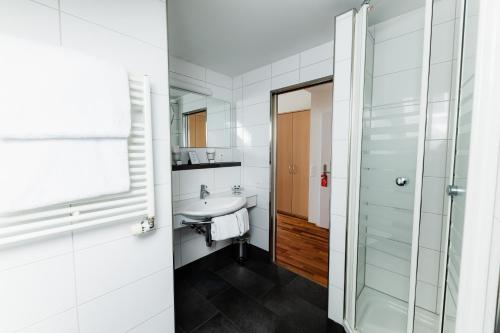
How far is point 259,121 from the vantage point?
2.26 meters

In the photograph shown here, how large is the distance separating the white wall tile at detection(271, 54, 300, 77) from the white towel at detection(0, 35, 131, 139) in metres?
1.55

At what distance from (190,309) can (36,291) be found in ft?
3.64

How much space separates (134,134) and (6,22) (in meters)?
0.51

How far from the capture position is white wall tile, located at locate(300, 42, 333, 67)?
5.64ft

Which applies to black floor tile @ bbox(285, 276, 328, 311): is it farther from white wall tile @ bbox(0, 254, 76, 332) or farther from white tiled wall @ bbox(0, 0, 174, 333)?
white wall tile @ bbox(0, 254, 76, 332)

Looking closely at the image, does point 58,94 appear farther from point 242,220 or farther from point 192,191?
point 242,220

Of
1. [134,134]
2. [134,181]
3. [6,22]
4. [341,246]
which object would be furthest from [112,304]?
[341,246]

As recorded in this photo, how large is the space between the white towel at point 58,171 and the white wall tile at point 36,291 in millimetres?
269

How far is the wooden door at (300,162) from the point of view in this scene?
3514mm

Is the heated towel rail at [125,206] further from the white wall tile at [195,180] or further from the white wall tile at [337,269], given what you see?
the white wall tile at [337,269]

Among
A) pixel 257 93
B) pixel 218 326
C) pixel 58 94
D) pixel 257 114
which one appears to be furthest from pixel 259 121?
pixel 218 326

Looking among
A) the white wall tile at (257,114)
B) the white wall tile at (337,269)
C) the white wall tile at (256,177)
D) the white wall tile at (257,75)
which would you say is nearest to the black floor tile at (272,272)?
the white wall tile at (337,269)

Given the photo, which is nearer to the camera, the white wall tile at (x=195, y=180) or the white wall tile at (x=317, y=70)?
the white wall tile at (x=317, y=70)

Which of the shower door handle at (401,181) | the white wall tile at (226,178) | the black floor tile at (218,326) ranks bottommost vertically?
the black floor tile at (218,326)
